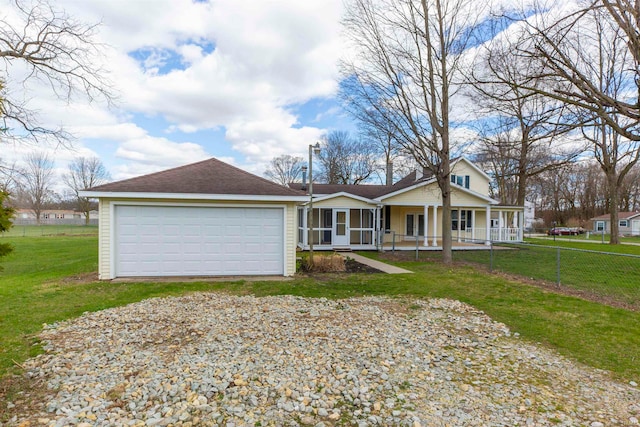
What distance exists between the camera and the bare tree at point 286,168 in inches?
1783

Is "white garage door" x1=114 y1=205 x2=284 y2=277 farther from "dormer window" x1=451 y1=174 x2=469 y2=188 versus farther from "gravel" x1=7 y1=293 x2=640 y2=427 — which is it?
"dormer window" x1=451 y1=174 x2=469 y2=188

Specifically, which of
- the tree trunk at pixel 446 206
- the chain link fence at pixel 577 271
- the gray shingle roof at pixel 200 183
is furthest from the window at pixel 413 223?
the gray shingle roof at pixel 200 183

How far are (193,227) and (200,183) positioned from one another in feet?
4.32

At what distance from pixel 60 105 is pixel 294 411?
1276 centimetres

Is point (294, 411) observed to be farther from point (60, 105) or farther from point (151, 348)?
point (60, 105)

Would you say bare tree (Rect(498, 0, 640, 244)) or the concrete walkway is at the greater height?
bare tree (Rect(498, 0, 640, 244))

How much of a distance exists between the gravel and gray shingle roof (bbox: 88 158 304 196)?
439 centimetres

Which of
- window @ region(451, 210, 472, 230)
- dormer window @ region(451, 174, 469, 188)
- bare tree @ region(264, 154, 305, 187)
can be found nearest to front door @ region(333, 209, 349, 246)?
window @ region(451, 210, 472, 230)

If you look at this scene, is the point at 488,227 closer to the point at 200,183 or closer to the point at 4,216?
the point at 200,183

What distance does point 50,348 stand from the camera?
167 inches

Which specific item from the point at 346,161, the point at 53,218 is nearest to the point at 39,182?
the point at 53,218

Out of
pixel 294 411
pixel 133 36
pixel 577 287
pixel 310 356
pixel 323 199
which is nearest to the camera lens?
pixel 294 411

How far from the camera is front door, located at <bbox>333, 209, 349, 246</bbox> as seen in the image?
17.6 m

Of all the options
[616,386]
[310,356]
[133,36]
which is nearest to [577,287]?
[616,386]
